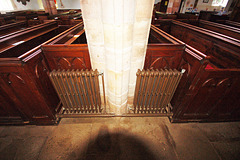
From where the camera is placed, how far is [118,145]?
1878 mm

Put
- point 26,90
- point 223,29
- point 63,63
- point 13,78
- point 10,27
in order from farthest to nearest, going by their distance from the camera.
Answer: point 10,27 < point 223,29 < point 63,63 < point 26,90 < point 13,78

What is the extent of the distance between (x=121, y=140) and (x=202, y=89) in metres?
1.71

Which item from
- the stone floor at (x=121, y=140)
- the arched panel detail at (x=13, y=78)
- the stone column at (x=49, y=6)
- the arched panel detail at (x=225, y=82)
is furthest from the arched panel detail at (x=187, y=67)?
the stone column at (x=49, y=6)

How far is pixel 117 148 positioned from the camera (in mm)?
1837

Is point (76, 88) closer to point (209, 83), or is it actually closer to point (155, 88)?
point (155, 88)

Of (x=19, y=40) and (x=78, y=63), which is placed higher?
(x=19, y=40)

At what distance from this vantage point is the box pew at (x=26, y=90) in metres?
1.43

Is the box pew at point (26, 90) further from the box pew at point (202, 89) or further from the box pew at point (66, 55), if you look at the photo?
the box pew at point (202, 89)

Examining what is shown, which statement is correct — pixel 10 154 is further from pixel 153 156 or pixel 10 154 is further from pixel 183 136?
pixel 183 136

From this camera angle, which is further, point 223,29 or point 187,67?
point 223,29

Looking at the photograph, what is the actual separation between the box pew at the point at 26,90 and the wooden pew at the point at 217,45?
11.6 feet

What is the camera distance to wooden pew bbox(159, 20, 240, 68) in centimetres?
203

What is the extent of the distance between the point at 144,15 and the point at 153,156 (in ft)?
7.37

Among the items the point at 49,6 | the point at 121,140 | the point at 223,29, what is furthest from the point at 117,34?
the point at 49,6
